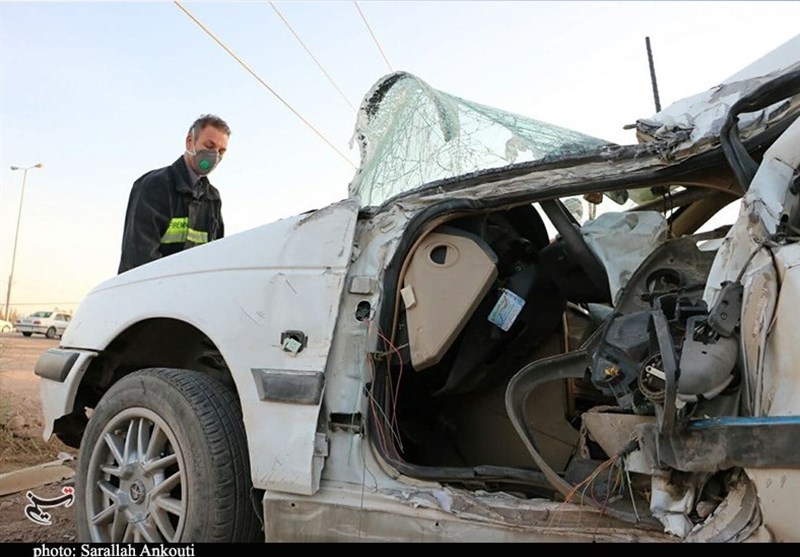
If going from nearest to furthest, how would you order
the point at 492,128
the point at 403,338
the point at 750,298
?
the point at 750,298 < the point at 403,338 < the point at 492,128

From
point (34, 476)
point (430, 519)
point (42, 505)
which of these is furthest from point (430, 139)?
point (34, 476)

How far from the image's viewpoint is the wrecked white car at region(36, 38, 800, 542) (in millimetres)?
1694

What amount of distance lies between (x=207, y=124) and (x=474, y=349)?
7.92 ft

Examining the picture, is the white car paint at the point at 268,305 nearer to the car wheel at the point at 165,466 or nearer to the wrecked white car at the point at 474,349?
the wrecked white car at the point at 474,349

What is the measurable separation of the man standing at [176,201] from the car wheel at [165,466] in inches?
57.4

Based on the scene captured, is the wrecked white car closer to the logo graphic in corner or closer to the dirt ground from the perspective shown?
the dirt ground

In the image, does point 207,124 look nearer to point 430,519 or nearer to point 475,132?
point 475,132

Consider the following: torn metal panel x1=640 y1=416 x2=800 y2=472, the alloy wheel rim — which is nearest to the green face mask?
the alloy wheel rim

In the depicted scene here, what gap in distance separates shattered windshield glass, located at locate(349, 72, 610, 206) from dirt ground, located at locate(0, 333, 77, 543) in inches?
98.2

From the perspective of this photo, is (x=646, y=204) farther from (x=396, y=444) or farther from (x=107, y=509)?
(x=107, y=509)

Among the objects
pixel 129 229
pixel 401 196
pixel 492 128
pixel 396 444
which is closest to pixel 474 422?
pixel 396 444

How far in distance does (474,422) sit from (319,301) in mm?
1028

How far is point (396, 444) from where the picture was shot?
2.28m

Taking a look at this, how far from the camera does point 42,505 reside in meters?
3.84
